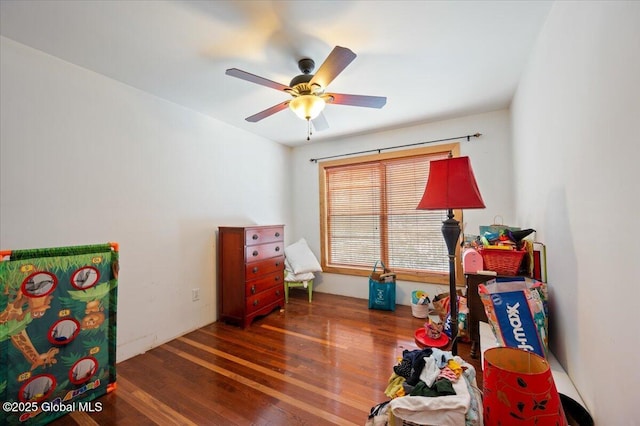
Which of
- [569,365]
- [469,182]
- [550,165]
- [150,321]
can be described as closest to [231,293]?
[150,321]

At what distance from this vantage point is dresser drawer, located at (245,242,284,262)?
291 centimetres

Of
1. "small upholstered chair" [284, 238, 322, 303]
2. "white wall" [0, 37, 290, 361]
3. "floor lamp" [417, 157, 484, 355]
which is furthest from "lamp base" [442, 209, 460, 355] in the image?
"white wall" [0, 37, 290, 361]

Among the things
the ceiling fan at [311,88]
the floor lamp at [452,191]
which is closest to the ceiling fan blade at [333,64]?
the ceiling fan at [311,88]

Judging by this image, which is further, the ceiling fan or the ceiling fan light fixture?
the ceiling fan light fixture

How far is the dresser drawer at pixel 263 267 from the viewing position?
2889mm

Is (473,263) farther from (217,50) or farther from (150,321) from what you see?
(150,321)

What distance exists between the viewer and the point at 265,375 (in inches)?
76.7

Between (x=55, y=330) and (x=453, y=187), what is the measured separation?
8.82 ft

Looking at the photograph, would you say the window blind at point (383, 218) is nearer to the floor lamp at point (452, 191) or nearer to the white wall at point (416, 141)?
the white wall at point (416, 141)

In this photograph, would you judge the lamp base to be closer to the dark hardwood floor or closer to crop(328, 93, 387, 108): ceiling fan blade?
the dark hardwood floor

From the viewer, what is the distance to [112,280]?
188 cm

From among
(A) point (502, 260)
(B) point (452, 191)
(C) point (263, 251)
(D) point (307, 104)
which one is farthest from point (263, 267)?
(A) point (502, 260)

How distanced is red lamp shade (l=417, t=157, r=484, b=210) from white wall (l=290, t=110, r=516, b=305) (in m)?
1.68

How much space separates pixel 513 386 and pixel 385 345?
1.65m
